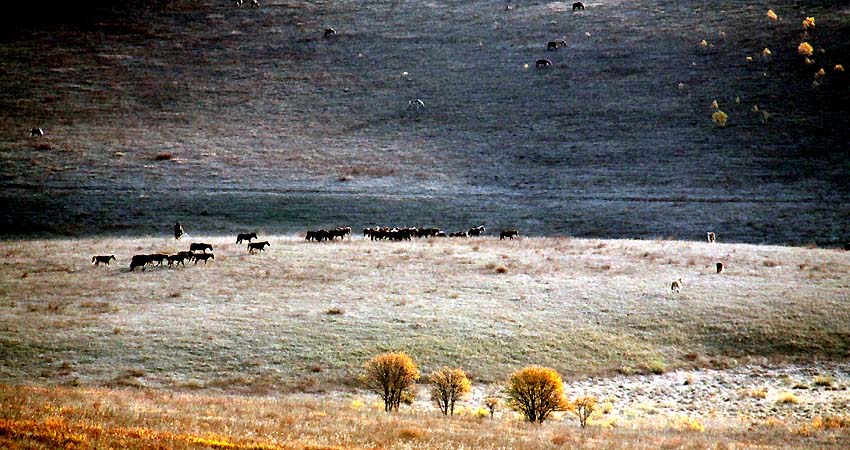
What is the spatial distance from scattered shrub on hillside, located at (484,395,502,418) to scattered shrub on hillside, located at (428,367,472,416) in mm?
555

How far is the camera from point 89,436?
37.4ft

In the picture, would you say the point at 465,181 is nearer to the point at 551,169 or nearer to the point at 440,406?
the point at 551,169

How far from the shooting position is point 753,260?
121ft

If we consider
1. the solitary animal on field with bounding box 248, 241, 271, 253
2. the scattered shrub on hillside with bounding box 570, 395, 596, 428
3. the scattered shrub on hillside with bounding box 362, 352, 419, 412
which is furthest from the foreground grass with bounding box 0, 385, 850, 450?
the solitary animal on field with bounding box 248, 241, 271, 253

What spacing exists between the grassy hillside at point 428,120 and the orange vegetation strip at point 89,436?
Result: 36.3 m

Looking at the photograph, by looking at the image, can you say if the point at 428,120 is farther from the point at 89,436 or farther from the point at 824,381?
the point at 89,436

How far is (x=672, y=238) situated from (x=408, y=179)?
20.0m

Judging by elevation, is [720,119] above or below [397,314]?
above

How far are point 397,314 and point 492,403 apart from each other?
8138 millimetres

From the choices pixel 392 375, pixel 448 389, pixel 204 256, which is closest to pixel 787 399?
pixel 448 389

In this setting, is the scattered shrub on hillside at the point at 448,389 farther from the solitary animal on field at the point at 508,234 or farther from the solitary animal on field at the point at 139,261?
the solitary animal on field at the point at 508,234

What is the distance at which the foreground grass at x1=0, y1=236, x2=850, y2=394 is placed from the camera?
75.8 feet

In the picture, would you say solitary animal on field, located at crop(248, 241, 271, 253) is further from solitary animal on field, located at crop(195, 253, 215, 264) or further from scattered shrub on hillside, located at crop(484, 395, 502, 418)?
scattered shrub on hillside, located at crop(484, 395, 502, 418)

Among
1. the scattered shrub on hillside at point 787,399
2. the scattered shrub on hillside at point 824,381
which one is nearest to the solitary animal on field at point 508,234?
the scattered shrub on hillside at point 824,381
